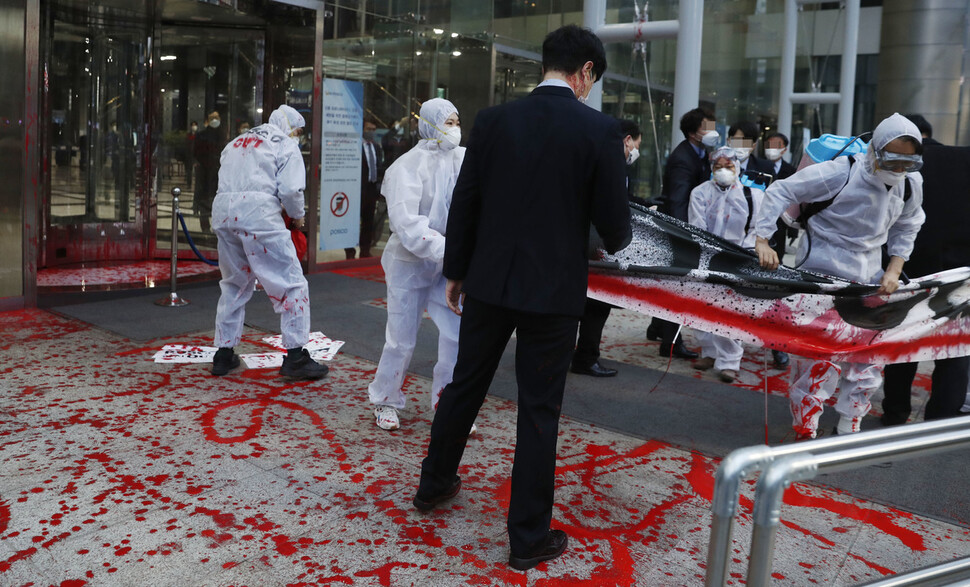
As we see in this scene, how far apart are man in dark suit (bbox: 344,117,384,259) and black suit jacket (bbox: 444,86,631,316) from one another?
777cm

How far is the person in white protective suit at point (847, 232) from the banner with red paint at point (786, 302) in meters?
0.15

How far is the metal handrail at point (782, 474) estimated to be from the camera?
1657mm

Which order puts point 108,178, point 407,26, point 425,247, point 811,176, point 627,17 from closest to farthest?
point 425,247 < point 811,176 < point 627,17 < point 108,178 < point 407,26

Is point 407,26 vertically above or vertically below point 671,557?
above

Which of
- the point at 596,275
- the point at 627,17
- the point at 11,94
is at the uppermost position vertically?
the point at 627,17

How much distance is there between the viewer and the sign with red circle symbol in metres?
10.4

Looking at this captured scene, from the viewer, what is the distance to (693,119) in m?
6.49

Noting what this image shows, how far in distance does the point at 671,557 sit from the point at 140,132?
899cm

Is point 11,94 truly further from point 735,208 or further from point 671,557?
point 671,557

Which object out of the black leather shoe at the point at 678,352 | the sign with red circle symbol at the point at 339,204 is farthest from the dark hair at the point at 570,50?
the sign with red circle symbol at the point at 339,204

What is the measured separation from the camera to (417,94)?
11.4 meters

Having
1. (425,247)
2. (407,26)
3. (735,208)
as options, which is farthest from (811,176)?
(407,26)

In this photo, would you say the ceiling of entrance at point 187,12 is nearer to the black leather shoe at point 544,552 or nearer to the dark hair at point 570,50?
the dark hair at point 570,50

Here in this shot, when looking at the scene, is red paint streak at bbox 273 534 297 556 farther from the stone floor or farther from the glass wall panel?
the glass wall panel
